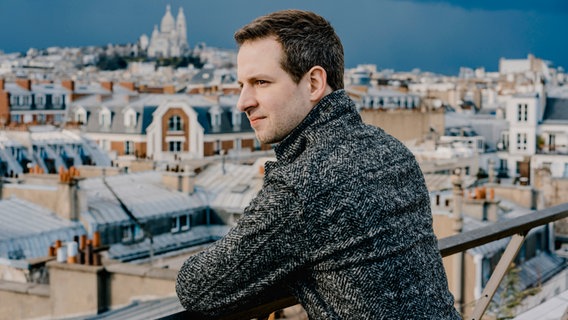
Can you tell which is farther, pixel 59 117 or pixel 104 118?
pixel 59 117

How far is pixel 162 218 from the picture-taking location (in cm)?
1919

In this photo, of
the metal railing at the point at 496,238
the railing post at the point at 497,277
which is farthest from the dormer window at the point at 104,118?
the railing post at the point at 497,277

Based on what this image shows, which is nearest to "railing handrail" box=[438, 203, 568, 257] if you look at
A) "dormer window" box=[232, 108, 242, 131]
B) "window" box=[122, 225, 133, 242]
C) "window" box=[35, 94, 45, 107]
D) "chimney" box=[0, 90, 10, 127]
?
"window" box=[122, 225, 133, 242]

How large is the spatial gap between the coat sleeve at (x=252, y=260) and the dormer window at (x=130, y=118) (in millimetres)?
44584

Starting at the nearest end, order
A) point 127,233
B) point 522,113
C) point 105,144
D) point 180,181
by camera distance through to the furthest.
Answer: point 127,233, point 180,181, point 522,113, point 105,144

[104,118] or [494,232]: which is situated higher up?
[494,232]

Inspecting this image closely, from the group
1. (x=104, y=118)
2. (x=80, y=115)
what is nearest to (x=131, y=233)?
(x=104, y=118)

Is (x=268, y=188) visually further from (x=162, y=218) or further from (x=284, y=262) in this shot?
(x=162, y=218)

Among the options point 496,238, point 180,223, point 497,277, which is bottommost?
point 180,223

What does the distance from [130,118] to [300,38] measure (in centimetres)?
4484

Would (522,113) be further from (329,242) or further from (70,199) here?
(329,242)

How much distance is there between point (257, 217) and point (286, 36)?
0.43 metres

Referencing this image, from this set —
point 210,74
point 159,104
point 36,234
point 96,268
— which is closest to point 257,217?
point 96,268

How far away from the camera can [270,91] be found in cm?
218
